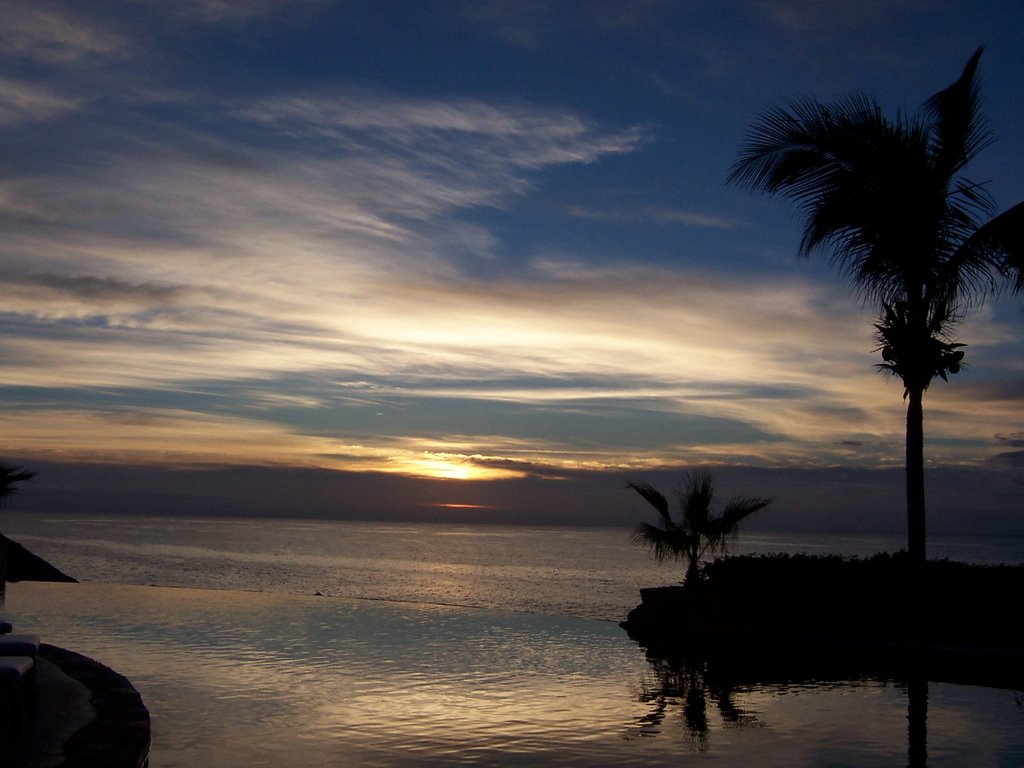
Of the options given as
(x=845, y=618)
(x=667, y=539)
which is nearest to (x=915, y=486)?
(x=845, y=618)

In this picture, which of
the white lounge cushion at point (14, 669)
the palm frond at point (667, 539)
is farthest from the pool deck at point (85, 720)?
the palm frond at point (667, 539)

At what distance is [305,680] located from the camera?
1206 cm

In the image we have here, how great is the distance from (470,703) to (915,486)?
7797 millimetres

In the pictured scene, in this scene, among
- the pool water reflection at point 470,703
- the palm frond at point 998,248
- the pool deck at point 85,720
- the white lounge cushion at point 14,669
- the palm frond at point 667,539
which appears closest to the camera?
the pool deck at point 85,720

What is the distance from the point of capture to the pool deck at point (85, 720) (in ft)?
22.7

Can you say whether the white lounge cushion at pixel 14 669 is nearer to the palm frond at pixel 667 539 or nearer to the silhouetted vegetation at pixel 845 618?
the silhouetted vegetation at pixel 845 618

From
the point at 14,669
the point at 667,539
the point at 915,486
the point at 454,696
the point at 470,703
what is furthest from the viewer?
the point at 667,539

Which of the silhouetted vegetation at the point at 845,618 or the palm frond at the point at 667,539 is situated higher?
the palm frond at the point at 667,539

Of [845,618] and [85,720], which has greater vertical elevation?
[845,618]

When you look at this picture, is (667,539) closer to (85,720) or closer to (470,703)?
(470,703)

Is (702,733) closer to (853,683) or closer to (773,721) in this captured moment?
(773,721)

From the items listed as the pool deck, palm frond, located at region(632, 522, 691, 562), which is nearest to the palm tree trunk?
palm frond, located at region(632, 522, 691, 562)

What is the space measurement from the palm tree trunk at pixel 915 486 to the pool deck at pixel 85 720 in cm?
1111

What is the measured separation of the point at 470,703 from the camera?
36.2 feet
